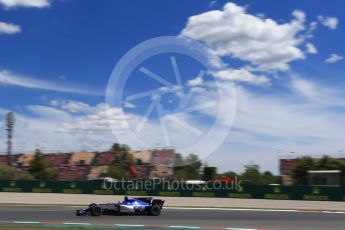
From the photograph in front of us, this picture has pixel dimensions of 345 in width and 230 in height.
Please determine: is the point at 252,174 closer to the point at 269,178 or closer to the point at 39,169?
the point at 269,178

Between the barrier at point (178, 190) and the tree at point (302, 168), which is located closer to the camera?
the barrier at point (178, 190)

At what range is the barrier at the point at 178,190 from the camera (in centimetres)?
3070

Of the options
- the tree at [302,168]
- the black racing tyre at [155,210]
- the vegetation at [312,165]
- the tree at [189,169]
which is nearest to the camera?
the black racing tyre at [155,210]

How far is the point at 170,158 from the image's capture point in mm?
67625

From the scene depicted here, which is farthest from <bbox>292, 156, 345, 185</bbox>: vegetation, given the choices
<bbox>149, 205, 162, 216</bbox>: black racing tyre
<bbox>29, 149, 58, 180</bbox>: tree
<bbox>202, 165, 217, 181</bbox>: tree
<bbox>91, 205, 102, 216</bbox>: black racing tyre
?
<bbox>91, 205, 102, 216</bbox>: black racing tyre

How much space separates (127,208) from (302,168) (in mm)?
42596

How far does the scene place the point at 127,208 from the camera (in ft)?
66.1

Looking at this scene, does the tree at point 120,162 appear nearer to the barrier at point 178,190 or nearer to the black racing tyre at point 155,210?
the barrier at point 178,190

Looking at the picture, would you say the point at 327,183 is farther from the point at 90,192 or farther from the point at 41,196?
the point at 41,196

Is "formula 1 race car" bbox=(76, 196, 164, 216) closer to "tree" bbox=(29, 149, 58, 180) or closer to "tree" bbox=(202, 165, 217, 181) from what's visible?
"tree" bbox=(29, 149, 58, 180)

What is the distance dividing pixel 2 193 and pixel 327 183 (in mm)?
26852

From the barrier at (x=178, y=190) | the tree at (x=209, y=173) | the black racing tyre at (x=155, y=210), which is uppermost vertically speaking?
the tree at (x=209, y=173)

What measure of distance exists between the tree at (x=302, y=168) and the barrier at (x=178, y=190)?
88.6ft

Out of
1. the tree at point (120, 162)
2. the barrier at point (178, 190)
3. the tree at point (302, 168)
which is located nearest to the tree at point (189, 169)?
the tree at point (120, 162)
